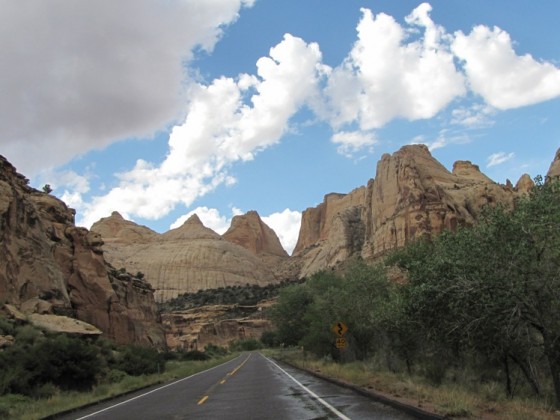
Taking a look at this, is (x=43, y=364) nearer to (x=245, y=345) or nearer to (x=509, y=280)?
(x=509, y=280)

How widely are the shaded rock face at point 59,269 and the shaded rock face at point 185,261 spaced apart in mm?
74653

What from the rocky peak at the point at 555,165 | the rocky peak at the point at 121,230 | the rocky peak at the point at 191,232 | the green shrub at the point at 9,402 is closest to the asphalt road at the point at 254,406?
the green shrub at the point at 9,402

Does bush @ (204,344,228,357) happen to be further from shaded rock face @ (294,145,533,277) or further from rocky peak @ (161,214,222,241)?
rocky peak @ (161,214,222,241)

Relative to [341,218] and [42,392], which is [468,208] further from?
[42,392]

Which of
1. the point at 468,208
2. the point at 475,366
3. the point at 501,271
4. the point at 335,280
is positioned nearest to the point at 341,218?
the point at 468,208

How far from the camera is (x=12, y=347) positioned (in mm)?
→ 22125

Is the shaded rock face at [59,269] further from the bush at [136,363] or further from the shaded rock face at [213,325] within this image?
the shaded rock face at [213,325]

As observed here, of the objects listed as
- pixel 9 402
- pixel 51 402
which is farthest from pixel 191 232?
pixel 9 402

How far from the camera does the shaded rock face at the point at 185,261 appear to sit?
13662 centimetres

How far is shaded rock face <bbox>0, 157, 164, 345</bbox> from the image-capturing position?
33.8 meters

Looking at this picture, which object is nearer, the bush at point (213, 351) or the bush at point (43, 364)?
the bush at point (43, 364)

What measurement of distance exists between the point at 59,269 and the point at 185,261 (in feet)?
347

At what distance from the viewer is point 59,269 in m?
40.0

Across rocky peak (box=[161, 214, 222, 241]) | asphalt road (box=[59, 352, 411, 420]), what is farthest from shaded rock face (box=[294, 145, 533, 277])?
rocky peak (box=[161, 214, 222, 241])
